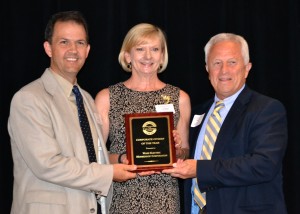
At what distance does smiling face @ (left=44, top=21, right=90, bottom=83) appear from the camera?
137 inches

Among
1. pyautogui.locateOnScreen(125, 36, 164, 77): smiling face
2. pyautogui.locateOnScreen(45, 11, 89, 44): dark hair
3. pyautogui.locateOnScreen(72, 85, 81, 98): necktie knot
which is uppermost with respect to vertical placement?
pyautogui.locateOnScreen(45, 11, 89, 44): dark hair

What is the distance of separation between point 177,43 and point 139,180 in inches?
67.1

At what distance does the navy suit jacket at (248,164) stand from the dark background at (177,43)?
64.6 inches

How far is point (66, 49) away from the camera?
349 cm

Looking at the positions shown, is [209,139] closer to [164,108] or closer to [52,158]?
[164,108]

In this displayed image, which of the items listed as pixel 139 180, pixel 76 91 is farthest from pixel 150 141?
pixel 76 91

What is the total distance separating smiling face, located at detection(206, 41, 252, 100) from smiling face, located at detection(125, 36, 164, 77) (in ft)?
1.64

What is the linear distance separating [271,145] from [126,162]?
1048 mm

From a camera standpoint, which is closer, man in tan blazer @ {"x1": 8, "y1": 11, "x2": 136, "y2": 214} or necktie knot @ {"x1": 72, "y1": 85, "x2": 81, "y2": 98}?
man in tan blazer @ {"x1": 8, "y1": 11, "x2": 136, "y2": 214}

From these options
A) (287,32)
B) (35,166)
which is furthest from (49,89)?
(287,32)

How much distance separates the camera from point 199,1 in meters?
4.97

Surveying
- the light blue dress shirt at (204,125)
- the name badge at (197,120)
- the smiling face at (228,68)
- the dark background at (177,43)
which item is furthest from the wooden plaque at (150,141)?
the dark background at (177,43)

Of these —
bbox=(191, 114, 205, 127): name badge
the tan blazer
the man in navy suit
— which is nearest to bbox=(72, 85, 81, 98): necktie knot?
the tan blazer

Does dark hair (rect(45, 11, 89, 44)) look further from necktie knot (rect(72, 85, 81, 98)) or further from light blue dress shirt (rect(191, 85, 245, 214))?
light blue dress shirt (rect(191, 85, 245, 214))
